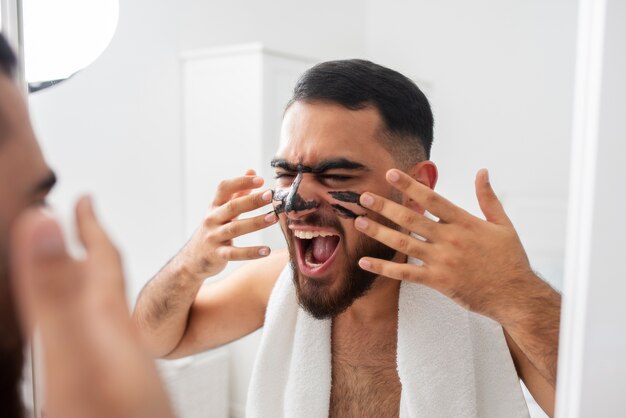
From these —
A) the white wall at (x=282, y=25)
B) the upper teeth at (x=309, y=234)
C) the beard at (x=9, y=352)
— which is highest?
the white wall at (x=282, y=25)

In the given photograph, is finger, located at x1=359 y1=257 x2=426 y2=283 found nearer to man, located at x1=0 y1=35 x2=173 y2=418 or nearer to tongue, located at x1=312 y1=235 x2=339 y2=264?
tongue, located at x1=312 y1=235 x2=339 y2=264

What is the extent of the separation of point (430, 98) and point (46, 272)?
54 cm

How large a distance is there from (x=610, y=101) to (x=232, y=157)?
2.83ft

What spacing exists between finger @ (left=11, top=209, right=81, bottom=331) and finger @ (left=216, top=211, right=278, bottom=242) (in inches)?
15.0

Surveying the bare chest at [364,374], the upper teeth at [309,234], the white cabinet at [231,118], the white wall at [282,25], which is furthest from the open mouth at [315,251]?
the white cabinet at [231,118]

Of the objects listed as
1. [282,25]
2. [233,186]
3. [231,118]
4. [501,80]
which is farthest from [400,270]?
[231,118]

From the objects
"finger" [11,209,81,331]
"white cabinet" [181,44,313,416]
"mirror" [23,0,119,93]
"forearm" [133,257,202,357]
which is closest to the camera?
"finger" [11,209,81,331]

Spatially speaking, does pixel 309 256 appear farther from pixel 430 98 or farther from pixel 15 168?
pixel 15 168

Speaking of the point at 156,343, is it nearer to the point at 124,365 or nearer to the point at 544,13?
the point at 124,365

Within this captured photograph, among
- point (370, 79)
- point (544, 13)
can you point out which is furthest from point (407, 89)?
point (544, 13)

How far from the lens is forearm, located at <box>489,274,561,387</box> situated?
1.28 feet

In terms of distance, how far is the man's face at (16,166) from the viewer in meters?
0.17

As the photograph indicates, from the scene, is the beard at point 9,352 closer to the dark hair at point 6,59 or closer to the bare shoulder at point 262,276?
the dark hair at point 6,59

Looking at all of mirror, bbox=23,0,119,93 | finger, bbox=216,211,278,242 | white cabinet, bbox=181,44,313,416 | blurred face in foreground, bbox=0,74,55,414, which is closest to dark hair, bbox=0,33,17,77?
blurred face in foreground, bbox=0,74,55,414
